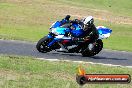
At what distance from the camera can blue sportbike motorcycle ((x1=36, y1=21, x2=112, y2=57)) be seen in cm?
1903

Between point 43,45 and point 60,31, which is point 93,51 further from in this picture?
point 43,45

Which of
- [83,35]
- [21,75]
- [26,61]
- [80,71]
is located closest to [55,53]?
[83,35]

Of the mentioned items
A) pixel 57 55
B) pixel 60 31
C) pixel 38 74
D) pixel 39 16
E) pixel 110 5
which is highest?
pixel 38 74

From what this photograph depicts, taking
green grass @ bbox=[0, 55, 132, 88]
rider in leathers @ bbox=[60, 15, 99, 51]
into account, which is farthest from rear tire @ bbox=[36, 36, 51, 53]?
green grass @ bbox=[0, 55, 132, 88]

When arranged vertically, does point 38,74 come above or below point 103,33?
above

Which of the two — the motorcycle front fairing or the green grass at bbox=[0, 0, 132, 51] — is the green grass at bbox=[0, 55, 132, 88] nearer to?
the motorcycle front fairing

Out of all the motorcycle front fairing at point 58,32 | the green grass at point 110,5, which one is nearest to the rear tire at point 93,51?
the motorcycle front fairing at point 58,32

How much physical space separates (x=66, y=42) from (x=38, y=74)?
24.3 ft

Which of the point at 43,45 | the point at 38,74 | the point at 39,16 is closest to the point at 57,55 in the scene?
the point at 43,45

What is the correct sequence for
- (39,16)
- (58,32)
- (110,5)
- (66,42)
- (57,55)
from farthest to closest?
1. (110,5)
2. (39,16)
3. (66,42)
4. (58,32)
5. (57,55)

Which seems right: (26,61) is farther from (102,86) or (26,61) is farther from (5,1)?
(5,1)

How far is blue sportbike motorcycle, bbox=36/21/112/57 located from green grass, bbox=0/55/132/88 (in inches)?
166

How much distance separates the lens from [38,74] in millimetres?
12305

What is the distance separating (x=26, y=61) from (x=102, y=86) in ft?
13.8
